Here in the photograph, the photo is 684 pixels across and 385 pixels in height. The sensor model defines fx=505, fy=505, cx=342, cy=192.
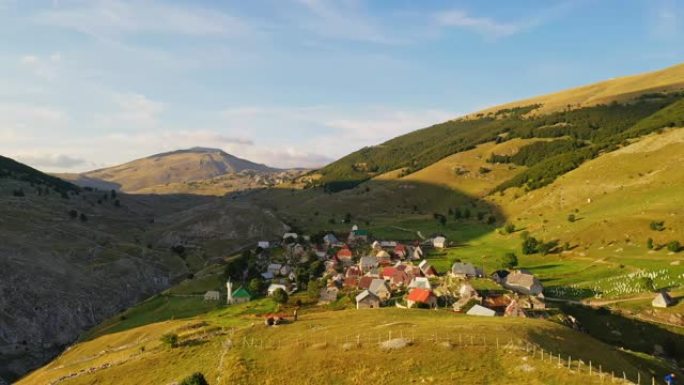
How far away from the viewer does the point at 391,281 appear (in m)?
110

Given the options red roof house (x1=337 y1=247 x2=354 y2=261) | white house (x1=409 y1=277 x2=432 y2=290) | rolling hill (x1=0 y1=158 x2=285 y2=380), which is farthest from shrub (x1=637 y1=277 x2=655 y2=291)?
rolling hill (x1=0 y1=158 x2=285 y2=380)

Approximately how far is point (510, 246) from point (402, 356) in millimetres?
110591

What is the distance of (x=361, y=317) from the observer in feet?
245

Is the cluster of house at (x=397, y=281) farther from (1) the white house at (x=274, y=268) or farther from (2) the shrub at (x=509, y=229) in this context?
(2) the shrub at (x=509, y=229)

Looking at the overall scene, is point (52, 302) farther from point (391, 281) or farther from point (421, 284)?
point (421, 284)

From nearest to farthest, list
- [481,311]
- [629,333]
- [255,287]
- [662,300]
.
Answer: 1. [481,311]
2. [629,333]
3. [662,300]
4. [255,287]

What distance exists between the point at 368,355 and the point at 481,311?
35.9 m

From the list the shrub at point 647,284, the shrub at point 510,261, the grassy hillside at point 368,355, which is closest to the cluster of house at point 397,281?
the shrub at point 510,261

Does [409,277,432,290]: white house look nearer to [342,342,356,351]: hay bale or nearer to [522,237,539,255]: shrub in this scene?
[342,342,356,351]: hay bale

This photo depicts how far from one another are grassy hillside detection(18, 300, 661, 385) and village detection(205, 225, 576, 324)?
11.2m

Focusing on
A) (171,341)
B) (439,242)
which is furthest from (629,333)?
(439,242)

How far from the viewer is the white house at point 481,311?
79.9 m

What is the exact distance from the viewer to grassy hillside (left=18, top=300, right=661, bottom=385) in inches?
1799

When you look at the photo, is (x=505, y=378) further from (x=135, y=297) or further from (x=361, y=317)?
(x=135, y=297)
